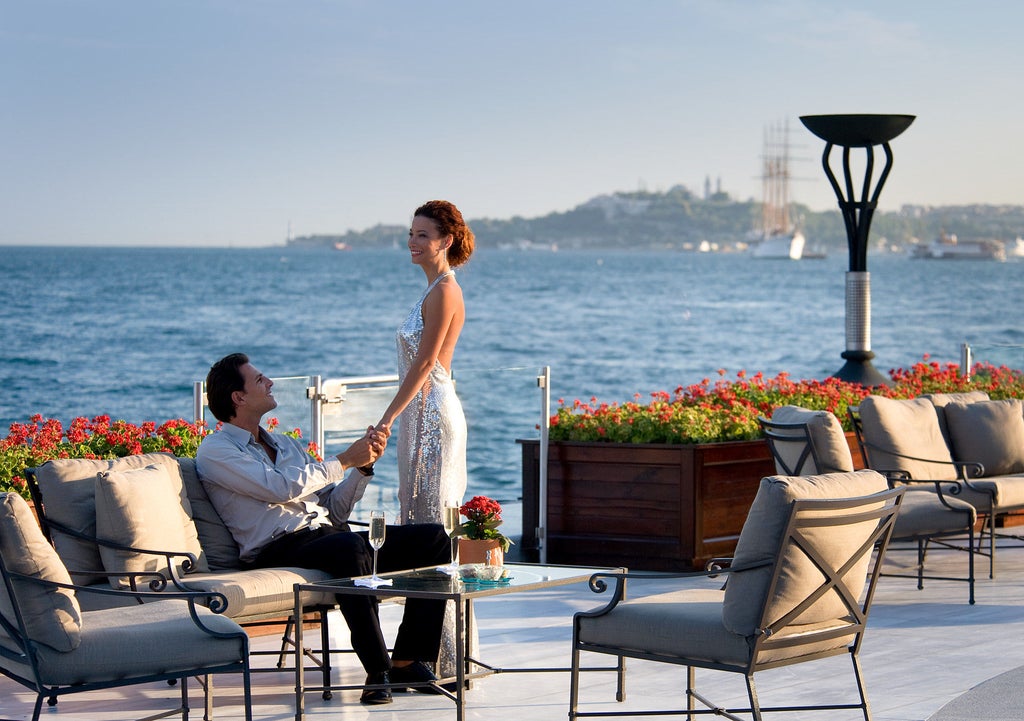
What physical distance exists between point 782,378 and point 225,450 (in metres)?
4.51

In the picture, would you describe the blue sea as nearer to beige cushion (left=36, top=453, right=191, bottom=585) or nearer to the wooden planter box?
the wooden planter box

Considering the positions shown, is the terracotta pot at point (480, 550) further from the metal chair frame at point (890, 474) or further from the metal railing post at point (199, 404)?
the metal chair frame at point (890, 474)

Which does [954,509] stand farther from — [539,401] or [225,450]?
[225,450]

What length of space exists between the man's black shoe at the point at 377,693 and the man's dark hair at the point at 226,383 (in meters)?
1.02

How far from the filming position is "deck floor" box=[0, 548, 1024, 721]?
4629 millimetres

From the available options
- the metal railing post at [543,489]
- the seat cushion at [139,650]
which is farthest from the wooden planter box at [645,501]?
the seat cushion at [139,650]

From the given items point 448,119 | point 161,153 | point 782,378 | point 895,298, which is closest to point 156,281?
point 161,153

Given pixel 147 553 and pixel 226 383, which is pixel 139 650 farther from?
pixel 226 383

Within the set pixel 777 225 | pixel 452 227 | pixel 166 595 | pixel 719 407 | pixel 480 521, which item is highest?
pixel 777 225

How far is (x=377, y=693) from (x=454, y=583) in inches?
25.9

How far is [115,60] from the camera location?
48.6 metres

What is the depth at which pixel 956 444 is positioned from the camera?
760cm

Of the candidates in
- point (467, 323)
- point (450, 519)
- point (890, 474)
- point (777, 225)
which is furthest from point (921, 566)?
point (777, 225)

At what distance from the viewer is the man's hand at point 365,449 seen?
16.0 feet
